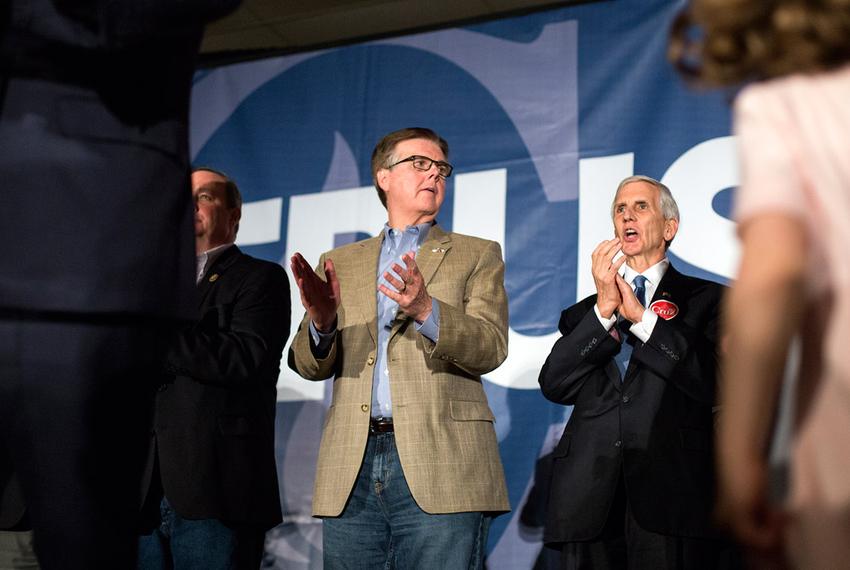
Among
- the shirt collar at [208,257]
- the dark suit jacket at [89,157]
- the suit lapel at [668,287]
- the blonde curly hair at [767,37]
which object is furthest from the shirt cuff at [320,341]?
the blonde curly hair at [767,37]

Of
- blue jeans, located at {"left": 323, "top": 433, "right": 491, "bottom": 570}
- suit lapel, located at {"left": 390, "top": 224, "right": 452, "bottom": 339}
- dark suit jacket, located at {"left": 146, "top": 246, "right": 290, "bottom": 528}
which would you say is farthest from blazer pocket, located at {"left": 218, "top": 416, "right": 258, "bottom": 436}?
suit lapel, located at {"left": 390, "top": 224, "right": 452, "bottom": 339}

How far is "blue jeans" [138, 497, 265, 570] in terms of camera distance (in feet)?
9.48

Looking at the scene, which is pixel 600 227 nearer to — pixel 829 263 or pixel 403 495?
pixel 403 495

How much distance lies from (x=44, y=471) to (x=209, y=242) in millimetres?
2110

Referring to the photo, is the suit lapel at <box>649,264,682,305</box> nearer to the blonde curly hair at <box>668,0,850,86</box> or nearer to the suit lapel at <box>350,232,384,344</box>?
the suit lapel at <box>350,232,384,344</box>

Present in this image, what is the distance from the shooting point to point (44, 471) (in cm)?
134

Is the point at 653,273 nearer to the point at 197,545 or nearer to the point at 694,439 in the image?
the point at 694,439

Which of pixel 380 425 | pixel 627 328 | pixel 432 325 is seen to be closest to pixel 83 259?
pixel 432 325

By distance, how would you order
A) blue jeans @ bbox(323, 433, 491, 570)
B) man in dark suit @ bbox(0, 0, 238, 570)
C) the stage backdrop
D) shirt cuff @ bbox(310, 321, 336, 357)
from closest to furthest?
man in dark suit @ bbox(0, 0, 238, 570) < blue jeans @ bbox(323, 433, 491, 570) < shirt cuff @ bbox(310, 321, 336, 357) < the stage backdrop

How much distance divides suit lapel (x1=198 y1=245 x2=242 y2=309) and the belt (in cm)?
73

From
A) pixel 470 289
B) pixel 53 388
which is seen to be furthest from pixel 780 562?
pixel 470 289

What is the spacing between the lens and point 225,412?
9.86 ft

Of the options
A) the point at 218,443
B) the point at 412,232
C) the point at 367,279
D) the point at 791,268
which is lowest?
the point at 218,443

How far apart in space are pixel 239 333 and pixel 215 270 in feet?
1.10
